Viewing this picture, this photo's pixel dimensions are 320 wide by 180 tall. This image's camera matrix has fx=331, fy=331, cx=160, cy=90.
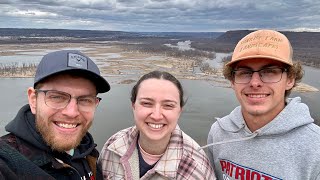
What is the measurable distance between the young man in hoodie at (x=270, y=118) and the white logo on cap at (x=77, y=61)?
106 cm

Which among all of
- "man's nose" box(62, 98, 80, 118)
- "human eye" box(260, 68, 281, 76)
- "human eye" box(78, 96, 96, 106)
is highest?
"human eye" box(260, 68, 281, 76)

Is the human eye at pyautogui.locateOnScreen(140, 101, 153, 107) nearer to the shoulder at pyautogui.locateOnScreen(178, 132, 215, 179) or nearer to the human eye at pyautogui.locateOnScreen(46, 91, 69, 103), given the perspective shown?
the shoulder at pyautogui.locateOnScreen(178, 132, 215, 179)

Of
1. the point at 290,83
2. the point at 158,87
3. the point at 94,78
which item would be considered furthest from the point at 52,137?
the point at 290,83

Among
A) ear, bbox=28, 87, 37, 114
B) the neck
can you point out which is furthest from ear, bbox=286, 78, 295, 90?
ear, bbox=28, 87, 37, 114

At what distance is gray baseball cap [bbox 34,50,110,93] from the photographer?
196cm

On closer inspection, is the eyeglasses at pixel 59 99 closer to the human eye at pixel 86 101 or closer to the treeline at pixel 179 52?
the human eye at pixel 86 101

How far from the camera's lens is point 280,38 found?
7.61 ft

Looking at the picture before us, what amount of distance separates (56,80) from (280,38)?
1.54m

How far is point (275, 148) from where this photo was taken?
232cm

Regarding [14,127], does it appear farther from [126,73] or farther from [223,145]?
[126,73]

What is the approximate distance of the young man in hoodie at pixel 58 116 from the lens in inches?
74.0

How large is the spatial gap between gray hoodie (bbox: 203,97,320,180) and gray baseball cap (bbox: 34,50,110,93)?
1.18m

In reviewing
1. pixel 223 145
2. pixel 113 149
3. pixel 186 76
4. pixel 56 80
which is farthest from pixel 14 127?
pixel 186 76

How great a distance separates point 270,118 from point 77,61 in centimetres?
141
